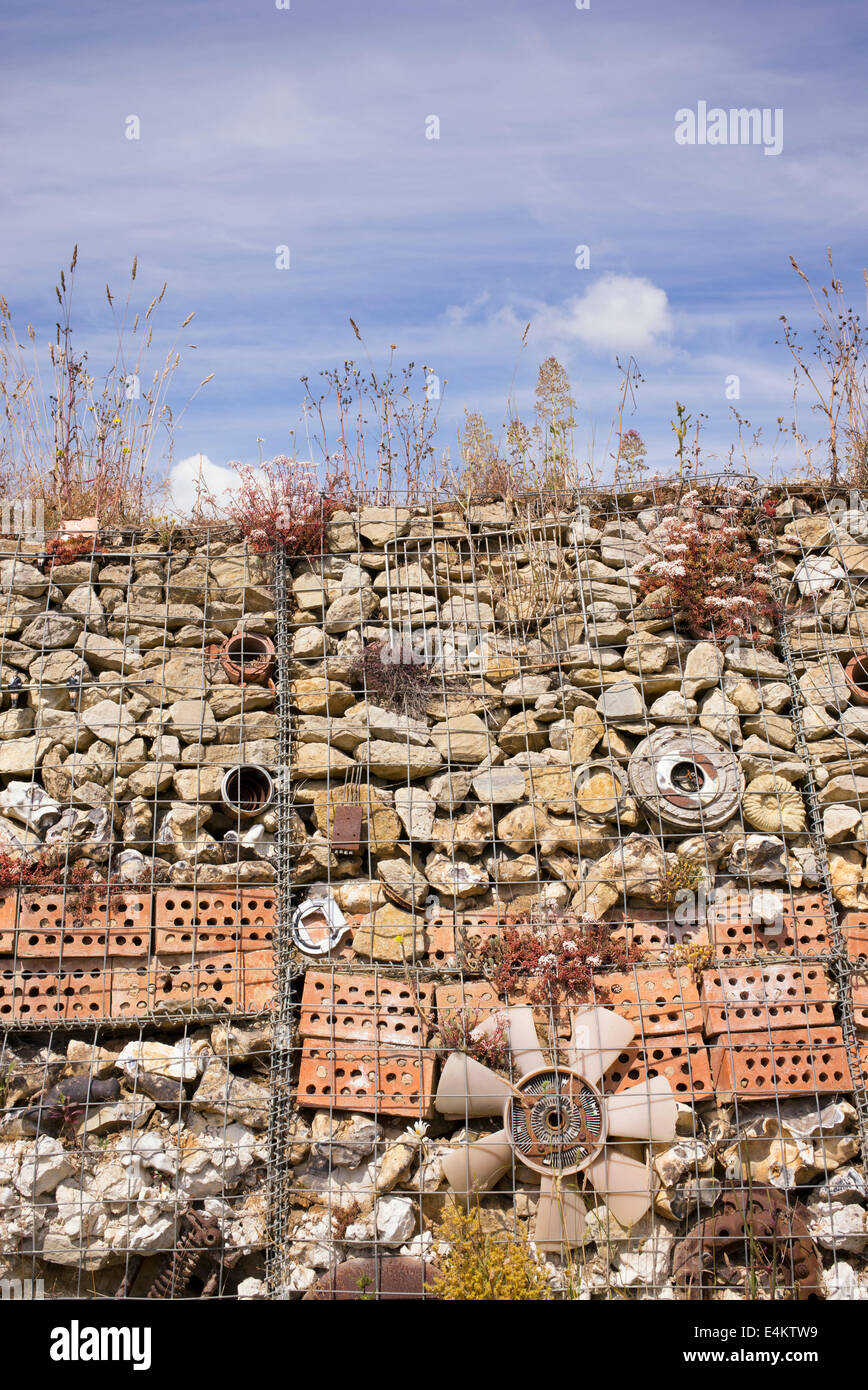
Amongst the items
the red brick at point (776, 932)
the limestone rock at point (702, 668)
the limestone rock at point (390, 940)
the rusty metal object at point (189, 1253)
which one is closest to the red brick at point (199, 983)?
the limestone rock at point (390, 940)

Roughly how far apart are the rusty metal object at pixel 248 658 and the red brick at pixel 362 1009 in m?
1.99

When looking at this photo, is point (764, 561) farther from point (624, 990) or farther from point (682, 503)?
point (624, 990)

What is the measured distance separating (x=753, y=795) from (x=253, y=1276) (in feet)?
12.6

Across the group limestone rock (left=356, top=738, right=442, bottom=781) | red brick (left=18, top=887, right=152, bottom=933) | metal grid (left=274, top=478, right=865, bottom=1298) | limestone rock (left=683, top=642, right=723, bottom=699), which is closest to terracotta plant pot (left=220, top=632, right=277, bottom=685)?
metal grid (left=274, top=478, right=865, bottom=1298)

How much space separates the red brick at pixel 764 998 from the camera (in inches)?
214

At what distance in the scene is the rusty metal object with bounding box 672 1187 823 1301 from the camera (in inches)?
190

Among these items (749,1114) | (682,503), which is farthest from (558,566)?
(749,1114)

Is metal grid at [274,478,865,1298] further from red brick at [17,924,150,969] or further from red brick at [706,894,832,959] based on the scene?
red brick at [17,924,150,969]

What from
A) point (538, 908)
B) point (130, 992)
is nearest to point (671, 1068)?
point (538, 908)

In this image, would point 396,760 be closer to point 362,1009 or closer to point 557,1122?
point 362,1009

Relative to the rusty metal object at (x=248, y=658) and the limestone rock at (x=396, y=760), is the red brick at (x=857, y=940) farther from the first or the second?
the rusty metal object at (x=248, y=658)

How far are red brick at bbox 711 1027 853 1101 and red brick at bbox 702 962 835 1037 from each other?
6 cm

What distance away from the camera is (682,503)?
7.02m
